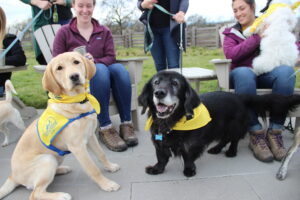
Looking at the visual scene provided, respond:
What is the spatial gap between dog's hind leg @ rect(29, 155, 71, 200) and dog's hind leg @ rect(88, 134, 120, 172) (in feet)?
1.34

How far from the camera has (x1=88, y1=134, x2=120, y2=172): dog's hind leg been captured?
2325mm

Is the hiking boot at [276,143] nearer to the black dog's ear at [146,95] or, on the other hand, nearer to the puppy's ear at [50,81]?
the black dog's ear at [146,95]

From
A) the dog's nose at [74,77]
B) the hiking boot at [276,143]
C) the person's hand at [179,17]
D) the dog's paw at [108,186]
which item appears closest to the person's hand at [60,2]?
the person's hand at [179,17]

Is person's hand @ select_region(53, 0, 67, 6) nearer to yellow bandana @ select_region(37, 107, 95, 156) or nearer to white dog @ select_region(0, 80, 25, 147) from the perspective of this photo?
white dog @ select_region(0, 80, 25, 147)

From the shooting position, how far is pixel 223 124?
2.46m

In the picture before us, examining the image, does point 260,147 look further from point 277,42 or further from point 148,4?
point 148,4

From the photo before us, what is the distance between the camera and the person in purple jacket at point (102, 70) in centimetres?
279

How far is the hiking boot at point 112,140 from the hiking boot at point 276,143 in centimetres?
150

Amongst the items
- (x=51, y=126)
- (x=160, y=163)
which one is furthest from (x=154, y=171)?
(x=51, y=126)

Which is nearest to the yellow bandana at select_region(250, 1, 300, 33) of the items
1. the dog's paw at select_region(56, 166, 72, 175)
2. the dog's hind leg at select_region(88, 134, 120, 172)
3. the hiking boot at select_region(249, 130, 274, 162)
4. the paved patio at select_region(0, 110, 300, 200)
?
the hiking boot at select_region(249, 130, 274, 162)

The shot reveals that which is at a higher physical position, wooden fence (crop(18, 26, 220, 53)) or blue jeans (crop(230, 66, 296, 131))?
wooden fence (crop(18, 26, 220, 53))

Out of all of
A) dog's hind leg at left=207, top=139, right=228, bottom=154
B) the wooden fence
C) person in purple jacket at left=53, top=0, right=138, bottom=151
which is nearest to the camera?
dog's hind leg at left=207, top=139, right=228, bottom=154

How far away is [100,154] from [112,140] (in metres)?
0.52

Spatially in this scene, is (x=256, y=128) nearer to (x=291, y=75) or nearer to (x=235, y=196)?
(x=291, y=75)
